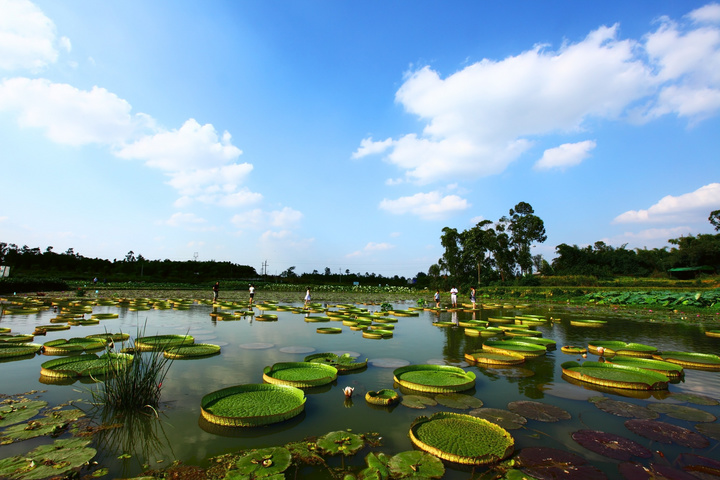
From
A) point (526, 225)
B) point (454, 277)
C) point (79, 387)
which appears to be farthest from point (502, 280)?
point (79, 387)

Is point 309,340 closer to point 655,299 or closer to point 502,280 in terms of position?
point 655,299

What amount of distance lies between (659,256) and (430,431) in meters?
61.5

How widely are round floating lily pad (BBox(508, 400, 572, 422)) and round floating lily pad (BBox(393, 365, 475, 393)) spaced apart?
0.86 metres

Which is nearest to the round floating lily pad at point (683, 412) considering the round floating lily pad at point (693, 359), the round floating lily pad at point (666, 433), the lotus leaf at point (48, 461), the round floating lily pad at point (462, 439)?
the round floating lily pad at point (666, 433)

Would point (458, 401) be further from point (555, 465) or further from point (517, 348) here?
point (517, 348)

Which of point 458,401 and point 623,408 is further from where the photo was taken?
point 458,401

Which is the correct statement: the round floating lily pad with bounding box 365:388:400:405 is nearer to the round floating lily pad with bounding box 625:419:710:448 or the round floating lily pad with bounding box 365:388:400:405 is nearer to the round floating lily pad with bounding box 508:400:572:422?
the round floating lily pad with bounding box 508:400:572:422

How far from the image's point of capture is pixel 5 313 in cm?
1317

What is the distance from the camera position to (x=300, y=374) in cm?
589

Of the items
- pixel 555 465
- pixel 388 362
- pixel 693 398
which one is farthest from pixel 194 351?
pixel 693 398

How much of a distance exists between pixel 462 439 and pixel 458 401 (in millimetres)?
1407

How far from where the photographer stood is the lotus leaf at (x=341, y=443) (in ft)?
10.9

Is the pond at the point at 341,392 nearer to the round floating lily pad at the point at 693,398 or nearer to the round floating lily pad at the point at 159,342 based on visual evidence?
the round floating lily pad at the point at 693,398

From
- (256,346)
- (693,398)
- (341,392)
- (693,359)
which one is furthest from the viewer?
(256,346)
